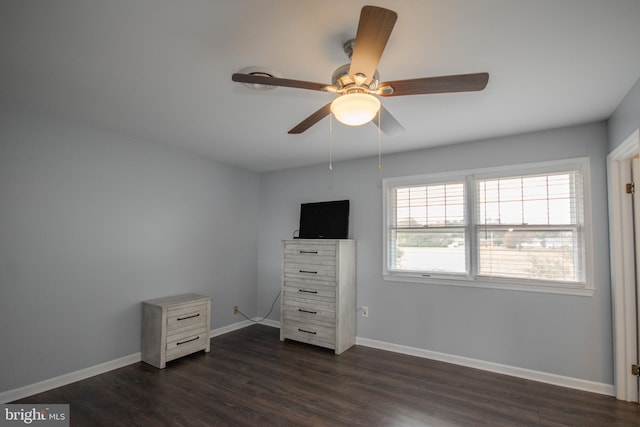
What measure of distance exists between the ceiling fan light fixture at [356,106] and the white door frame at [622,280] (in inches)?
91.7

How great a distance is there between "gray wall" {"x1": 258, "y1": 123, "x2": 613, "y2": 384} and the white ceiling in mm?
A: 338

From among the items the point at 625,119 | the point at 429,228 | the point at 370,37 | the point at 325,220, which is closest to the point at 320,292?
the point at 325,220

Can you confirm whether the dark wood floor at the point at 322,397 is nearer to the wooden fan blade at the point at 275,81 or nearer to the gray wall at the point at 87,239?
the gray wall at the point at 87,239

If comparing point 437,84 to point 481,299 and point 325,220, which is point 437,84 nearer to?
point 481,299

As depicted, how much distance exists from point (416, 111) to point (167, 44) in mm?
1884

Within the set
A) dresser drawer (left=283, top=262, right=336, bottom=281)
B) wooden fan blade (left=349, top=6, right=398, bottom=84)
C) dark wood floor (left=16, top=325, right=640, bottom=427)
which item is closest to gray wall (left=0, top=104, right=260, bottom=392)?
dark wood floor (left=16, top=325, right=640, bottom=427)

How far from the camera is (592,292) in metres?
2.87

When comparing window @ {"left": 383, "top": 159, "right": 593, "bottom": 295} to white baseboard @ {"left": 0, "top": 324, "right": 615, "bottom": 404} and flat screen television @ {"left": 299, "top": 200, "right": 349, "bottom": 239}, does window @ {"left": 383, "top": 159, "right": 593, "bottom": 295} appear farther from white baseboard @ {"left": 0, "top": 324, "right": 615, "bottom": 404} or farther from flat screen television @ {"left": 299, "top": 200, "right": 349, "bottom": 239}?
white baseboard @ {"left": 0, "top": 324, "right": 615, "bottom": 404}

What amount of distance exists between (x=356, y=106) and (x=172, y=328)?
2.99 meters

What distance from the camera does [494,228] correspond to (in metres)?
3.35

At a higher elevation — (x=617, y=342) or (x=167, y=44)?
(x=167, y=44)

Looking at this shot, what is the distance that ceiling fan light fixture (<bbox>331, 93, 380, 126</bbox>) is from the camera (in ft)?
5.04

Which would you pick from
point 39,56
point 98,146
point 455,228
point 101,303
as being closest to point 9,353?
point 101,303

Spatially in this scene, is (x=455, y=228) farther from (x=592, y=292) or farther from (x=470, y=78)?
(x=470, y=78)
